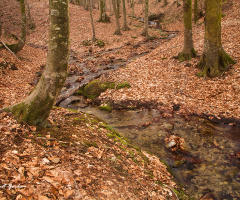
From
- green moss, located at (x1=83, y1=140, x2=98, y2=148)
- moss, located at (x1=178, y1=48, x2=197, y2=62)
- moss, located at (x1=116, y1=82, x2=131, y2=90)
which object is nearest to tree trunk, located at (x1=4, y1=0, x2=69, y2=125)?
green moss, located at (x1=83, y1=140, x2=98, y2=148)

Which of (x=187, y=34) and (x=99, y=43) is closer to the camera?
(x=187, y=34)

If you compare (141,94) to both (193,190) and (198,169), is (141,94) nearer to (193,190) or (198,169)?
(198,169)

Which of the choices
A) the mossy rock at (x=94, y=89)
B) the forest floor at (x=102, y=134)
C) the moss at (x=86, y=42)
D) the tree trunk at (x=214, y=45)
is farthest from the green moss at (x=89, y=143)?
the moss at (x=86, y=42)

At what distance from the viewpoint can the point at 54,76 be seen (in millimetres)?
3506

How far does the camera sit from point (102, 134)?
4.93m

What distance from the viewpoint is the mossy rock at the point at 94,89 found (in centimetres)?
973

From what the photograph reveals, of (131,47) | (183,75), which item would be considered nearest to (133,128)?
(183,75)

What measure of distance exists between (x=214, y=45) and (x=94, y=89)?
22.9 ft

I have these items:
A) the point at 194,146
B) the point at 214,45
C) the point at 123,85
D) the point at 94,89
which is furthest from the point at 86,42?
the point at 194,146

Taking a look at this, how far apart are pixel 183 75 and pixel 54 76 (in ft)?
27.2

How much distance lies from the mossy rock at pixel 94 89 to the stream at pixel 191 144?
3.07 feet

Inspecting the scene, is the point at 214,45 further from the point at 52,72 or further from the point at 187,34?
the point at 52,72

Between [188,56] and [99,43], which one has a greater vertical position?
[99,43]

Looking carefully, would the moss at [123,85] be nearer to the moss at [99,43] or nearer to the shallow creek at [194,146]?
the shallow creek at [194,146]
